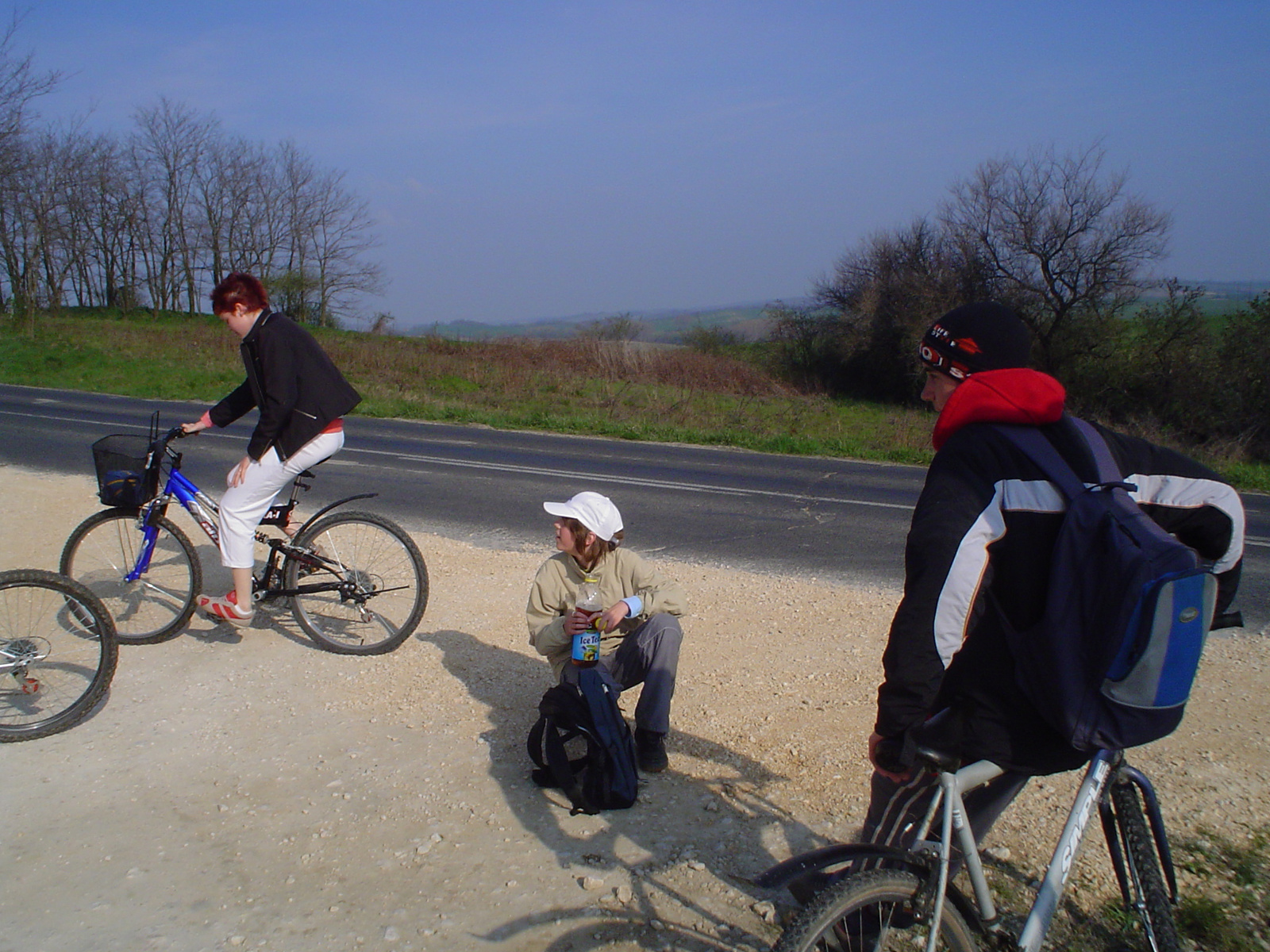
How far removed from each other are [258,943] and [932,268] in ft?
116

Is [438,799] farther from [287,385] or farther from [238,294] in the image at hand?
[238,294]

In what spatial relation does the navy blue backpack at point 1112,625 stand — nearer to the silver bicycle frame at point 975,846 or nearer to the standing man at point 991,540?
the standing man at point 991,540

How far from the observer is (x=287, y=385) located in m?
4.78

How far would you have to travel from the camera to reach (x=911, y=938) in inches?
89.7

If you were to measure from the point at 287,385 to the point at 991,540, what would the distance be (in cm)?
387

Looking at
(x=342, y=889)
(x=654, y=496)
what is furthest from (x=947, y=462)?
(x=654, y=496)

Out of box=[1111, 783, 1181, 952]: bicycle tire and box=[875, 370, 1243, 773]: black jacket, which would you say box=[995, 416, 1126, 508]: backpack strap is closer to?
box=[875, 370, 1243, 773]: black jacket

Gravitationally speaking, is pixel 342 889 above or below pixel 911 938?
below

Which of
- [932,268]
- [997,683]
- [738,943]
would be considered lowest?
[738,943]

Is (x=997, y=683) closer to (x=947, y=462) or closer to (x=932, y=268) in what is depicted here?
(x=947, y=462)

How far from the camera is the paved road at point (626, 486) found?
8.17 m

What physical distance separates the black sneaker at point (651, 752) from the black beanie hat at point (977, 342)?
7.17 feet

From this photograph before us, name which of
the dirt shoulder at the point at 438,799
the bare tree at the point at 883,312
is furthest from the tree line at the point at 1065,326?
the dirt shoulder at the point at 438,799

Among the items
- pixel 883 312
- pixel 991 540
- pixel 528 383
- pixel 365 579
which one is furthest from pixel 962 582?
pixel 883 312
